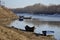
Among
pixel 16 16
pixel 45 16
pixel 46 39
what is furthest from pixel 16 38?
pixel 45 16

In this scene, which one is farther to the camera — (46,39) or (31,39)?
(46,39)

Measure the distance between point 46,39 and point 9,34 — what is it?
2.01 m

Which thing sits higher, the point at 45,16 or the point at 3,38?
the point at 3,38

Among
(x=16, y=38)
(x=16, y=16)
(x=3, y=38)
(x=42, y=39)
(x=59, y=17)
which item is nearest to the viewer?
(x=3, y=38)

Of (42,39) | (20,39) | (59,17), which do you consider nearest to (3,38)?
(20,39)

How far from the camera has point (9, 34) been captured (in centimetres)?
780

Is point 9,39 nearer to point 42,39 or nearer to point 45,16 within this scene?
point 42,39

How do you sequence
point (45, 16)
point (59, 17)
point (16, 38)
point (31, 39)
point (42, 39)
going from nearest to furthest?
1. point (16, 38)
2. point (31, 39)
3. point (42, 39)
4. point (59, 17)
5. point (45, 16)

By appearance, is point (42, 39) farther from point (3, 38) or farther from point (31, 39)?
point (3, 38)

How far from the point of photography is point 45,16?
4091cm

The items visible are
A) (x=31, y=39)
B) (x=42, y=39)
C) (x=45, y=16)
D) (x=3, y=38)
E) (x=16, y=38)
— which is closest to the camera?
(x=3, y=38)

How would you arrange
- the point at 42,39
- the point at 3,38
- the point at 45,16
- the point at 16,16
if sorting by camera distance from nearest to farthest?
the point at 3,38
the point at 42,39
the point at 16,16
the point at 45,16

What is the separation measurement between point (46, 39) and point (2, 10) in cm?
3002

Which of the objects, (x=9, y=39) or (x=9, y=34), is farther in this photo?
(x=9, y=34)
